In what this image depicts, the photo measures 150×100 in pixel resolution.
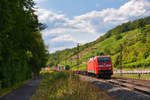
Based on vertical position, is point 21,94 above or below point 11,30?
below

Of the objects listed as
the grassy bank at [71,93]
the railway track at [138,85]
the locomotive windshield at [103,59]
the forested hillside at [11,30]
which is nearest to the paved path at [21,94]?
the grassy bank at [71,93]

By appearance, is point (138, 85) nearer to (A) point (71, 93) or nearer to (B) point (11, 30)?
(A) point (71, 93)

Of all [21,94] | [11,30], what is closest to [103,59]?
[11,30]

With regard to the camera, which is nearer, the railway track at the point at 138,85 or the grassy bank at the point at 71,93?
the grassy bank at the point at 71,93

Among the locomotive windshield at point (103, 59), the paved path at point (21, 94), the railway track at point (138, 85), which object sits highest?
the locomotive windshield at point (103, 59)


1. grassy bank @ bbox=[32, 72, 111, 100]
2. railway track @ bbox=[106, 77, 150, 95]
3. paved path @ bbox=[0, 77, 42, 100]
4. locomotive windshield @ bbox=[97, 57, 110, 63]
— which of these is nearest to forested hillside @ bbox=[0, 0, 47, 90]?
paved path @ bbox=[0, 77, 42, 100]

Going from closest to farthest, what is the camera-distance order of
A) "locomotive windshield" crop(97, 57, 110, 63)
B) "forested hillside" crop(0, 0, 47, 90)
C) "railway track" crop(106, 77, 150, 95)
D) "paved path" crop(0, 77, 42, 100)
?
"paved path" crop(0, 77, 42, 100), "railway track" crop(106, 77, 150, 95), "forested hillside" crop(0, 0, 47, 90), "locomotive windshield" crop(97, 57, 110, 63)

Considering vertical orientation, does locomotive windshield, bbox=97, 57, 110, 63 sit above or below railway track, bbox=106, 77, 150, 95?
above

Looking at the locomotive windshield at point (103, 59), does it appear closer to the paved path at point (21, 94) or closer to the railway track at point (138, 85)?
the railway track at point (138, 85)

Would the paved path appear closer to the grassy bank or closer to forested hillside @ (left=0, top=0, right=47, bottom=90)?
the grassy bank

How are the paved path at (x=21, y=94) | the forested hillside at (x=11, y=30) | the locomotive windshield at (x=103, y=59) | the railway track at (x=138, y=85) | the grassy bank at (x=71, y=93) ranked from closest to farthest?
the grassy bank at (x=71, y=93), the paved path at (x=21, y=94), the railway track at (x=138, y=85), the forested hillside at (x=11, y=30), the locomotive windshield at (x=103, y=59)

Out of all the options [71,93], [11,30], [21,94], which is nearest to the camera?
[71,93]

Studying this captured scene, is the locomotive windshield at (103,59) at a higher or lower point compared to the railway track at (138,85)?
higher

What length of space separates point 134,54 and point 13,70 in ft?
188
